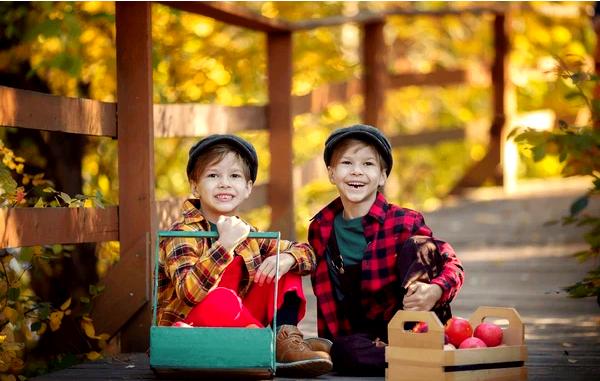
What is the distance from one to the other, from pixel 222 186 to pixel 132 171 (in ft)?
2.17

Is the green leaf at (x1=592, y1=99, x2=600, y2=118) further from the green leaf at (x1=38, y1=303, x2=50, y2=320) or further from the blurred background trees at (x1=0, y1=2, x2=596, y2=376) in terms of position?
the green leaf at (x1=38, y1=303, x2=50, y2=320)

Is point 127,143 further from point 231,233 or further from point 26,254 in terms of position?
point 231,233

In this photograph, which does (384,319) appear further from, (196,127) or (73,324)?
(196,127)

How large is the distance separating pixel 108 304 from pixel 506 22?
21.1 ft

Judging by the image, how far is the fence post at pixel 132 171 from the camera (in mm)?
4367

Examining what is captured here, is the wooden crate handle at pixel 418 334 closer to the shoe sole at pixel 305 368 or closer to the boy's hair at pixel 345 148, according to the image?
the shoe sole at pixel 305 368

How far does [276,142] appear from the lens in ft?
21.4

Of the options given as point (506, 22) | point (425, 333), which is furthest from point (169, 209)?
point (506, 22)

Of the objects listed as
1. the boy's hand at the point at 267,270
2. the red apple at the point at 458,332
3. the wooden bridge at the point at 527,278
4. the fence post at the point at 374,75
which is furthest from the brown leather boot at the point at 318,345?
the fence post at the point at 374,75

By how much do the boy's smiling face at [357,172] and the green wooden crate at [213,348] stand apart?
0.54m

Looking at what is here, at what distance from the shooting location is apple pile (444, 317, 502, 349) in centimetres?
348

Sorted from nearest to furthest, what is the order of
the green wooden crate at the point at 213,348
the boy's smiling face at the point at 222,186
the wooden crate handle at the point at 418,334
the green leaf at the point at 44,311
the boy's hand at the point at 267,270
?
the wooden crate handle at the point at 418,334, the green wooden crate at the point at 213,348, the boy's hand at the point at 267,270, the boy's smiling face at the point at 222,186, the green leaf at the point at 44,311

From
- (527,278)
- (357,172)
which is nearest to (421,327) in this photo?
(357,172)

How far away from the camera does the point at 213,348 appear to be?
347 centimetres
